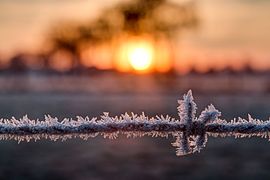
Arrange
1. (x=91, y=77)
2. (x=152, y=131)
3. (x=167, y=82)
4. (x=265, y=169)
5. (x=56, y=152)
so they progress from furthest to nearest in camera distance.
Result: (x=91, y=77)
(x=167, y=82)
(x=56, y=152)
(x=265, y=169)
(x=152, y=131)

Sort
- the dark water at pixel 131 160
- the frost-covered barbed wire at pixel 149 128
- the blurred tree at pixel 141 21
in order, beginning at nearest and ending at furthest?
the frost-covered barbed wire at pixel 149 128, the dark water at pixel 131 160, the blurred tree at pixel 141 21

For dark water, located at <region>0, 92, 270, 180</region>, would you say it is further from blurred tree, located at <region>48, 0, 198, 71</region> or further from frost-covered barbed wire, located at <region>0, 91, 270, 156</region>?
blurred tree, located at <region>48, 0, 198, 71</region>

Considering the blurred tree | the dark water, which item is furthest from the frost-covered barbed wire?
the blurred tree

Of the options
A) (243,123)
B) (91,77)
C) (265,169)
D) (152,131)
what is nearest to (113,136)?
(152,131)

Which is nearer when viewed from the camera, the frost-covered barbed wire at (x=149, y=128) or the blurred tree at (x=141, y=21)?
the frost-covered barbed wire at (x=149, y=128)

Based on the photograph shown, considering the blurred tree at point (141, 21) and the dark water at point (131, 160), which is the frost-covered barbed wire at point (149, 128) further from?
the blurred tree at point (141, 21)

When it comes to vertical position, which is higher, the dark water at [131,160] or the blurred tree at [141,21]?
the blurred tree at [141,21]

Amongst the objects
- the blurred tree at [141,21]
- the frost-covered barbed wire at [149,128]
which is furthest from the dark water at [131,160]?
the blurred tree at [141,21]

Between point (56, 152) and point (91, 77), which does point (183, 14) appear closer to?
point (91, 77)

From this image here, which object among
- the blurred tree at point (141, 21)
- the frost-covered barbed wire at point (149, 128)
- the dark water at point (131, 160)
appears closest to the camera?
the frost-covered barbed wire at point (149, 128)
